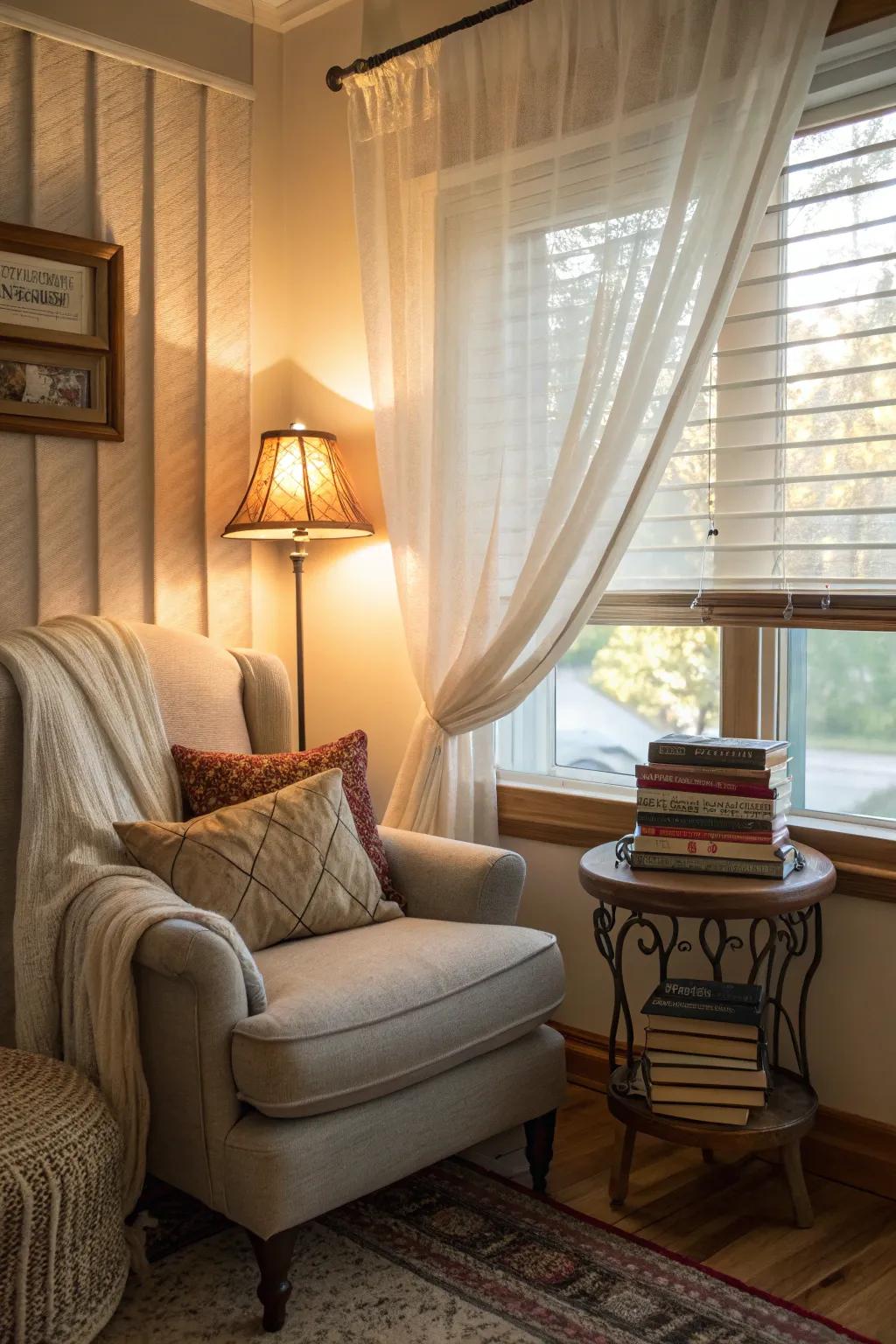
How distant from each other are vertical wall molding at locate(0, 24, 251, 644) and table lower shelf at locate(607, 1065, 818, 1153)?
1.66 meters

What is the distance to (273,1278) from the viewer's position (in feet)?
6.27

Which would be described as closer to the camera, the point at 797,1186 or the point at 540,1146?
the point at 797,1186

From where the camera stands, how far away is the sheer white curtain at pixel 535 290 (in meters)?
2.41

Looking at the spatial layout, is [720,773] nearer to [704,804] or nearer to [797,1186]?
[704,804]

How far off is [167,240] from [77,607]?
96 centimetres

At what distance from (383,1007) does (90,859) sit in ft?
2.14

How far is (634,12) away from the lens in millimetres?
2520

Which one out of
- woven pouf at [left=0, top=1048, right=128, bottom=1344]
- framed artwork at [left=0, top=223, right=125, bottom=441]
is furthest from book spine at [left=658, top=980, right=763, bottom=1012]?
framed artwork at [left=0, top=223, right=125, bottom=441]

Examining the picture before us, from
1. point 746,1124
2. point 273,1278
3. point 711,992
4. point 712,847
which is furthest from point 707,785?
point 273,1278

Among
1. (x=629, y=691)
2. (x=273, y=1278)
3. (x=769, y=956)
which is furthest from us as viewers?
(x=629, y=691)

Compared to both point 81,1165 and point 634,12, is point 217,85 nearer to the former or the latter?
point 634,12

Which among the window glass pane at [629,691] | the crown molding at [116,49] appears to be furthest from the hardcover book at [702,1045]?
the crown molding at [116,49]

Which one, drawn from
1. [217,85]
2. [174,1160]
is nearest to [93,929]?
[174,1160]

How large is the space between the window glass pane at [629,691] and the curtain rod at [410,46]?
1369 millimetres
